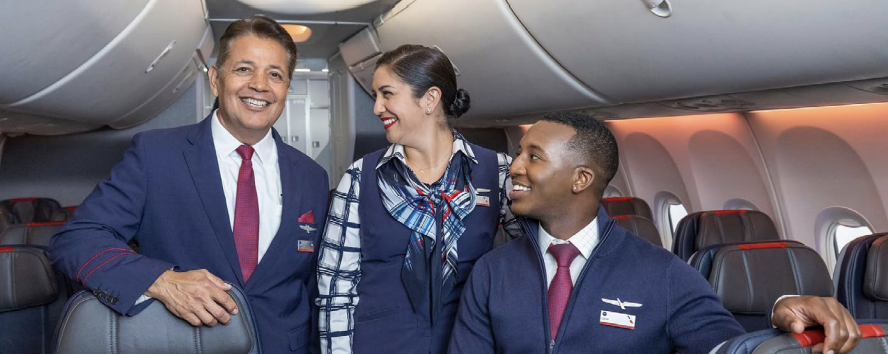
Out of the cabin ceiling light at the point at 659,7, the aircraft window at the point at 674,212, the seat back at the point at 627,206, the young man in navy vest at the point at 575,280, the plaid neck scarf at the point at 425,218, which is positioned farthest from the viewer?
the aircraft window at the point at 674,212

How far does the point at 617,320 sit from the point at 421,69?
3.74 feet

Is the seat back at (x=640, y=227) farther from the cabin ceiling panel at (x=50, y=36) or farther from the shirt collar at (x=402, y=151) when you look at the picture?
the cabin ceiling panel at (x=50, y=36)

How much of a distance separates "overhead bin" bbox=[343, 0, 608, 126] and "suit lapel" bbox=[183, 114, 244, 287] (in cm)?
304

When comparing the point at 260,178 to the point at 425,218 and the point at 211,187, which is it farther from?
the point at 425,218

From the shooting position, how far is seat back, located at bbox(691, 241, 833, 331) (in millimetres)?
3660

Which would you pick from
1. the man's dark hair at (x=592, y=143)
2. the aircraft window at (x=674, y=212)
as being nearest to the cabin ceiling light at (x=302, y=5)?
the aircraft window at (x=674, y=212)

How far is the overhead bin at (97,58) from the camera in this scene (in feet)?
12.0

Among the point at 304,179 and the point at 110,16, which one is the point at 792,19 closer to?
the point at 304,179

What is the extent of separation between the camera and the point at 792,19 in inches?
122

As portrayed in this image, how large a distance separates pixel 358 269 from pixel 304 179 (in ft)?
1.16

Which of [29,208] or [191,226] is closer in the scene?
[191,226]

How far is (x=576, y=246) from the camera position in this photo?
2.21 metres

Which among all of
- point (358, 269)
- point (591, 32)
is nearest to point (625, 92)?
point (591, 32)

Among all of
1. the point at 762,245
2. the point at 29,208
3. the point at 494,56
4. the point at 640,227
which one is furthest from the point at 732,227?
the point at 29,208
